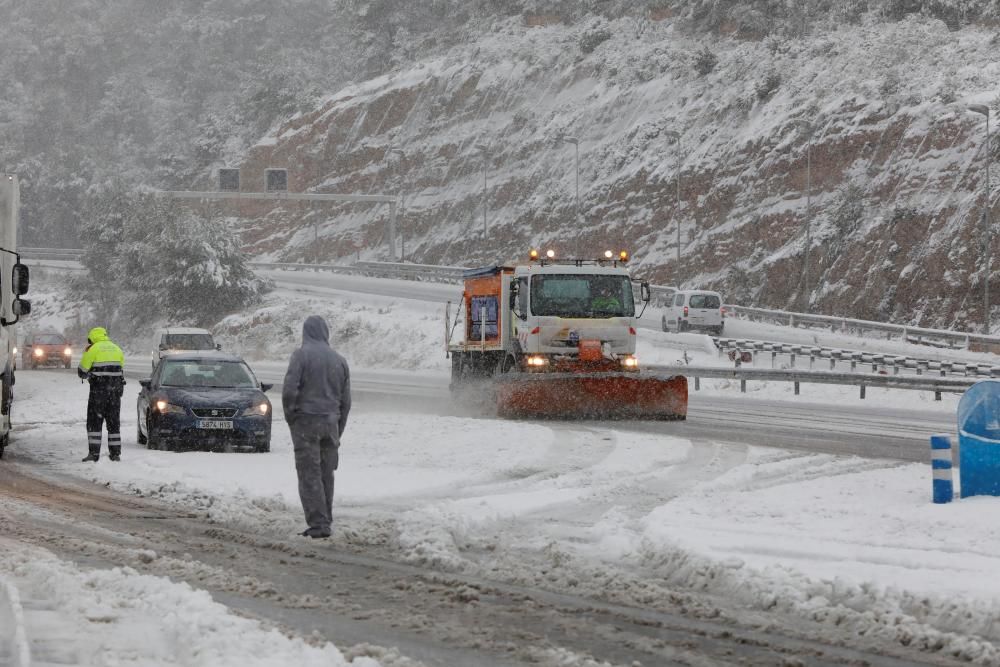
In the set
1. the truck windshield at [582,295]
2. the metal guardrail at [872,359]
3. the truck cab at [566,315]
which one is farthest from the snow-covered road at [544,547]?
the metal guardrail at [872,359]

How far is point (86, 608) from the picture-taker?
8062 mm

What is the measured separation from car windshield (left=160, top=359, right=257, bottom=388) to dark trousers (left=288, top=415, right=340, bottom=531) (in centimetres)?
898

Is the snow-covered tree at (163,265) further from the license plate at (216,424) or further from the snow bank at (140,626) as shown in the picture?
the snow bank at (140,626)

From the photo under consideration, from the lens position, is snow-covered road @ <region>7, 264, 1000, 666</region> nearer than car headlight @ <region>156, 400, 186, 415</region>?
Yes

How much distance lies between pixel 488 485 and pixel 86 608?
7056 millimetres

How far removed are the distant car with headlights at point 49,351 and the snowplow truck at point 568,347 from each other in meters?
27.8

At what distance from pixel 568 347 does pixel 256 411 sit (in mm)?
7399

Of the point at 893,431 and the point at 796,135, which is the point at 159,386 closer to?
the point at 893,431

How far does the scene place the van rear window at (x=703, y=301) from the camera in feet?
171

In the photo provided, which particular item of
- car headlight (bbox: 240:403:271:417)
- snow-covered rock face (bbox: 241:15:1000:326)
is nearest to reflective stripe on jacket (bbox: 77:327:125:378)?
car headlight (bbox: 240:403:271:417)

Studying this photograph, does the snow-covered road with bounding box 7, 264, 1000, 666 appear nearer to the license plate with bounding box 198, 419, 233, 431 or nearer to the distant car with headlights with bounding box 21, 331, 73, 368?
the license plate with bounding box 198, 419, 233, 431

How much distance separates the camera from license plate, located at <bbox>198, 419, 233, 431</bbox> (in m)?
18.8

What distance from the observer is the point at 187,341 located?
3884cm

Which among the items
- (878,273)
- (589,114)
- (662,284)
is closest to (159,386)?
(878,273)
